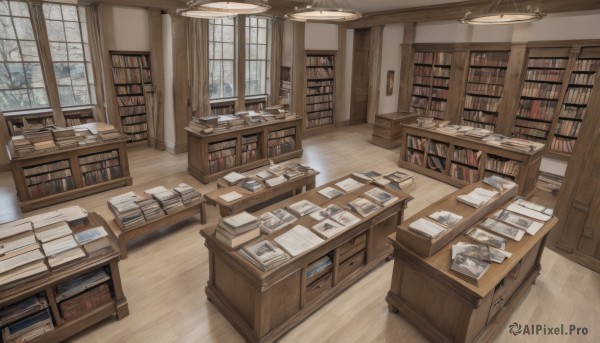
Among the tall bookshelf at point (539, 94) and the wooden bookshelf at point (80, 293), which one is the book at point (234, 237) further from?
the tall bookshelf at point (539, 94)

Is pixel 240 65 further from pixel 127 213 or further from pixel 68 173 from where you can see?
pixel 127 213

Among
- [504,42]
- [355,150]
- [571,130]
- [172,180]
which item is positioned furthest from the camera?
[355,150]

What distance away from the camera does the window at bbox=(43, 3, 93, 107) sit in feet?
18.8

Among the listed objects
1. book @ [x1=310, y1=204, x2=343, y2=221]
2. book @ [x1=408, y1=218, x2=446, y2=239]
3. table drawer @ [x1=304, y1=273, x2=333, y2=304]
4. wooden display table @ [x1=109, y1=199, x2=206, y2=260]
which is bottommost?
table drawer @ [x1=304, y1=273, x2=333, y2=304]

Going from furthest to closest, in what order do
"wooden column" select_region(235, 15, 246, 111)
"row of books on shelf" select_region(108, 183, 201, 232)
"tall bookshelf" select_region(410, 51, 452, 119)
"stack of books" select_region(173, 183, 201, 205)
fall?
1. "tall bookshelf" select_region(410, 51, 452, 119)
2. "wooden column" select_region(235, 15, 246, 111)
3. "stack of books" select_region(173, 183, 201, 205)
4. "row of books on shelf" select_region(108, 183, 201, 232)

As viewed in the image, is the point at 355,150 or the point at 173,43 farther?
the point at 355,150

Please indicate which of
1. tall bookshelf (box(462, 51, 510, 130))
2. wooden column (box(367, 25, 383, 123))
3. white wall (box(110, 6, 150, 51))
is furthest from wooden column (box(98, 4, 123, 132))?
tall bookshelf (box(462, 51, 510, 130))

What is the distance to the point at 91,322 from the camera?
2531 millimetres

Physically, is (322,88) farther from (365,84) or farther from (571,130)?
A: (571,130)

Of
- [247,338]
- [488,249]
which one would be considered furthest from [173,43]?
[488,249]

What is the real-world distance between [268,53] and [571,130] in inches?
241

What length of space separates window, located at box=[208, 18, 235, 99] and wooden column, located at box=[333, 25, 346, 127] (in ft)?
8.58

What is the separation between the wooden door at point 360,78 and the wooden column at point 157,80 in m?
4.82

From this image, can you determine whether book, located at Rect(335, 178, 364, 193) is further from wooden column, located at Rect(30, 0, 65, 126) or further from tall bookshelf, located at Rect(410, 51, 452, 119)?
wooden column, located at Rect(30, 0, 65, 126)
